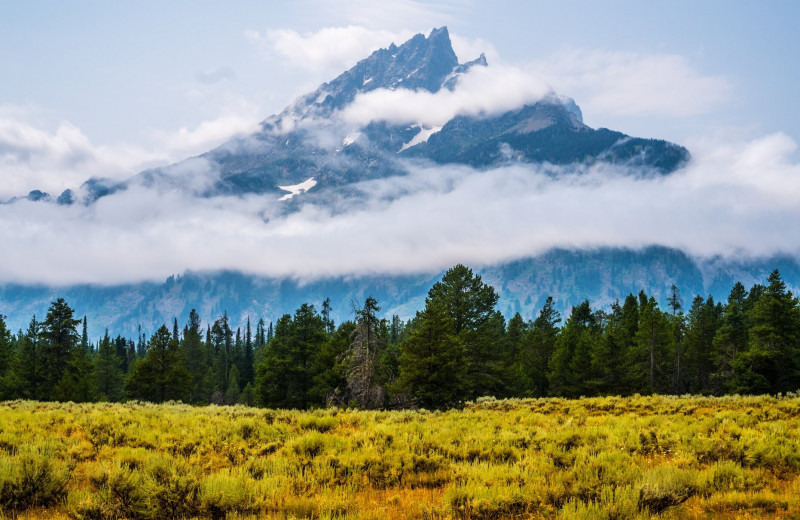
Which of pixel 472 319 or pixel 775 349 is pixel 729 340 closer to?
pixel 775 349

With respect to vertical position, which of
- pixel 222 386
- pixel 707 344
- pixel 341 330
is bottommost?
pixel 222 386

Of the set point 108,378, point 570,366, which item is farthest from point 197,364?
point 570,366

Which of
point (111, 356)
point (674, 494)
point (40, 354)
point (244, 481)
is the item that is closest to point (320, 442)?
point (244, 481)

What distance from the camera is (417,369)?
29688 mm

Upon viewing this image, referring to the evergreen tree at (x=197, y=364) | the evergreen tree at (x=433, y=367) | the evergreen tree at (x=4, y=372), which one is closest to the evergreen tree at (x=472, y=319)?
the evergreen tree at (x=433, y=367)

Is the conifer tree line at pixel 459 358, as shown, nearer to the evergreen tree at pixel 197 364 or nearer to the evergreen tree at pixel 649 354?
the evergreen tree at pixel 649 354

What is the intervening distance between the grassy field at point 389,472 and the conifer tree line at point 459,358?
18698 mm

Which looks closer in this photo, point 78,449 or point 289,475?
point 289,475

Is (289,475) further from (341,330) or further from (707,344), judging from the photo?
(707,344)

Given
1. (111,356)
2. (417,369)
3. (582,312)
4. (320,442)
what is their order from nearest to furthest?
(320,442), (417,369), (582,312), (111,356)

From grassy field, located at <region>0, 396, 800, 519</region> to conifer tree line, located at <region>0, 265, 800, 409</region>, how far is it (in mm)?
18698

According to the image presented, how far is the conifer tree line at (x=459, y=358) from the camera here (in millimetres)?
32094

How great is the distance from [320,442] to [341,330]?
38.7 metres

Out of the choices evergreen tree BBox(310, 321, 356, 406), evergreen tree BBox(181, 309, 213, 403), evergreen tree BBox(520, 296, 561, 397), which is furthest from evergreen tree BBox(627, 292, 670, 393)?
evergreen tree BBox(181, 309, 213, 403)
